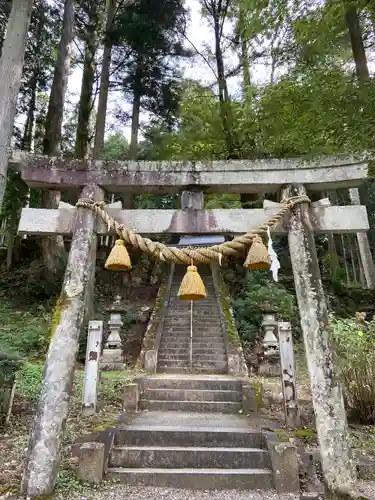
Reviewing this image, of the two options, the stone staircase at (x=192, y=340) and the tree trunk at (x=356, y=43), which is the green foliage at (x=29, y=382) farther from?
the tree trunk at (x=356, y=43)

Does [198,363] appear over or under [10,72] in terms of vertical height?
under

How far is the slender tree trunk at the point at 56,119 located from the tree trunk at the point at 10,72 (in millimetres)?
5440

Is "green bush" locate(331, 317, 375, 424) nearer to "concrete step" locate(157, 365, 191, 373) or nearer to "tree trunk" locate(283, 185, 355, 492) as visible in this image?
"tree trunk" locate(283, 185, 355, 492)

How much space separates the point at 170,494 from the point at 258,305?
6.57 m

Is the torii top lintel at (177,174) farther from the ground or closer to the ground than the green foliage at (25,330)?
farther from the ground

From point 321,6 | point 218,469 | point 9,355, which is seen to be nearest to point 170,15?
point 321,6

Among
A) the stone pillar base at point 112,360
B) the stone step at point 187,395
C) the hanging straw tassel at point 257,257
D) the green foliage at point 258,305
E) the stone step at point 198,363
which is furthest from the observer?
the green foliage at point 258,305

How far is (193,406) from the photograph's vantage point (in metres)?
5.75

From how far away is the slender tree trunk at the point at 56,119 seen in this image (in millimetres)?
11203

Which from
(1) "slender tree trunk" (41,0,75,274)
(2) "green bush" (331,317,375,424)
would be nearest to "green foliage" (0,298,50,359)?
(1) "slender tree trunk" (41,0,75,274)

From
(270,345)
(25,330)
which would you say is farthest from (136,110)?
(270,345)

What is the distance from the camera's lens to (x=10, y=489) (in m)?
3.14

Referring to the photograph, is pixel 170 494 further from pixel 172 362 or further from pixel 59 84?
pixel 59 84

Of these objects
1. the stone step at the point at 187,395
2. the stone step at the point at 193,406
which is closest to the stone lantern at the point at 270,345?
the stone step at the point at 187,395
